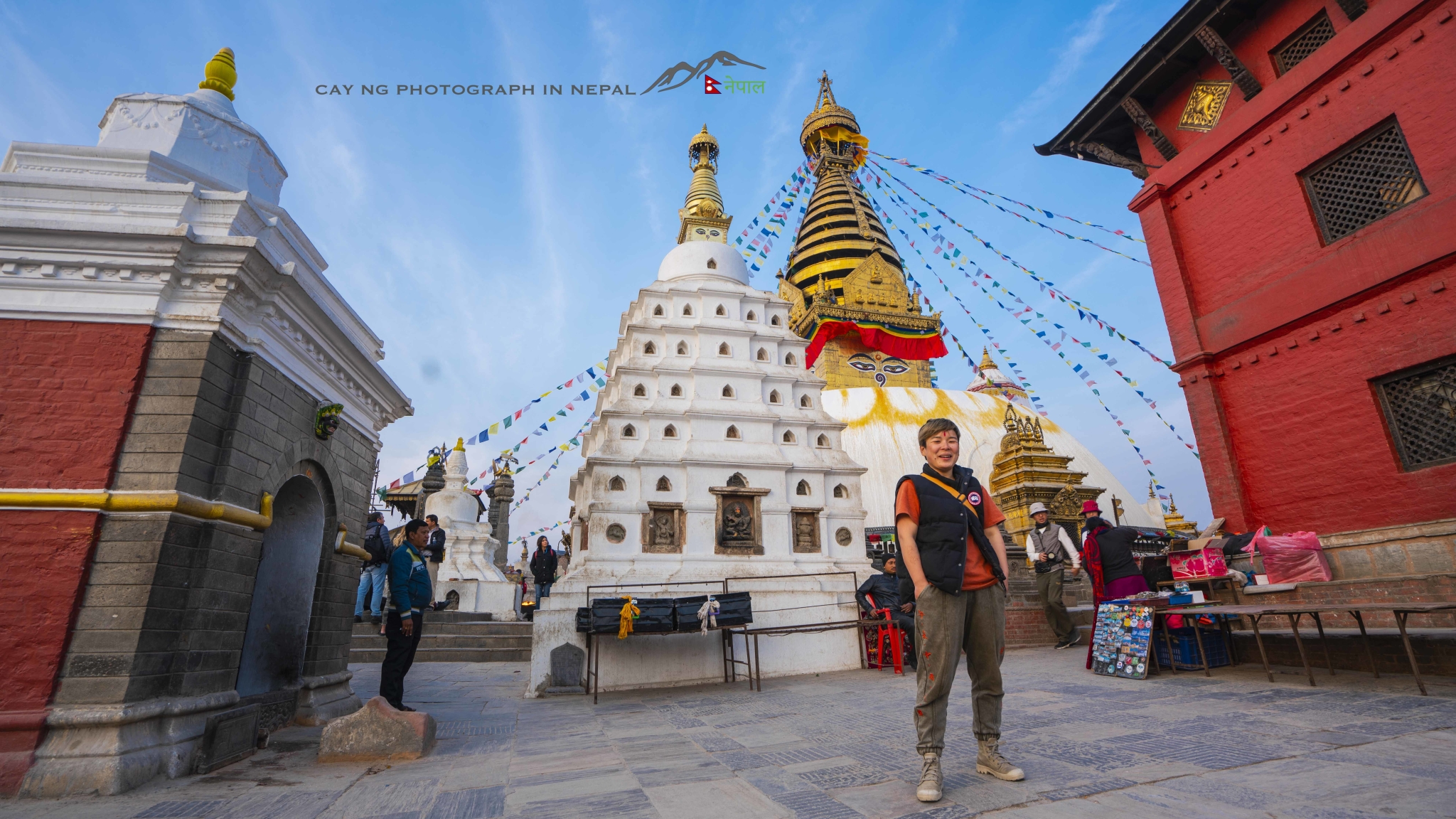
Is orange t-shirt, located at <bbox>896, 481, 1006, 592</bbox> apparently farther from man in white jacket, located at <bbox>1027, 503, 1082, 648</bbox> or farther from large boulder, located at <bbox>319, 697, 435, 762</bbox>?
man in white jacket, located at <bbox>1027, 503, 1082, 648</bbox>

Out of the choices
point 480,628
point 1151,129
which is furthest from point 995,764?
point 480,628

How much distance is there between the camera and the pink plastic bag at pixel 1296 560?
25.3 feet

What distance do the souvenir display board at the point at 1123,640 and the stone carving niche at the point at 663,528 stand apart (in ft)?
19.5

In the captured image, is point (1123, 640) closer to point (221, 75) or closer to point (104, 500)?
point (104, 500)

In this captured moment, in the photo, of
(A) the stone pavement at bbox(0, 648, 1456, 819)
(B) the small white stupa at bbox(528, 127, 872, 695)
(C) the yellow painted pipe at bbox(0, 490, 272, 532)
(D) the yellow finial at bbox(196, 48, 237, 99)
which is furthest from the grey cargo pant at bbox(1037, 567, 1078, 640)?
(D) the yellow finial at bbox(196, 48, 237, 99)

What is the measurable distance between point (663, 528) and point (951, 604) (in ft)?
25.9

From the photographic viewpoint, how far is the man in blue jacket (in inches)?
219

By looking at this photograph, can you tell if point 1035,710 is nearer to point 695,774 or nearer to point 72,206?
point 695,774

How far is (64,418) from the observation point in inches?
171

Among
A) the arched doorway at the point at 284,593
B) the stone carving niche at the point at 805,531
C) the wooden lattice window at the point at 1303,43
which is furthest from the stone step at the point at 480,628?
the wooden lattice window at the point at 1303,43

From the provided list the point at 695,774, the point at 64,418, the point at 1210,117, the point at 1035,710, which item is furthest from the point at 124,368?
the point at 1210,117

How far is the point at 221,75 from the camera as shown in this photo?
→ 651cm

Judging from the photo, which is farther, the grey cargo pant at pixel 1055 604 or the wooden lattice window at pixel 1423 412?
the grey cargo pant at pixel 1055 604

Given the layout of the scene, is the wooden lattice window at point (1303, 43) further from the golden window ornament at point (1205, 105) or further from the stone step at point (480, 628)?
the stone step at point (480, 628)
